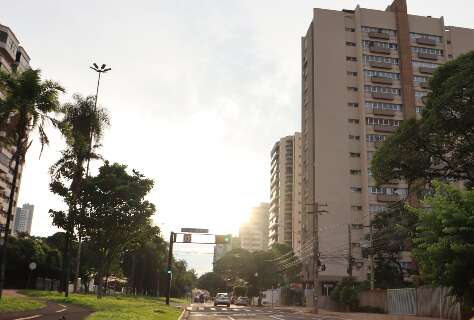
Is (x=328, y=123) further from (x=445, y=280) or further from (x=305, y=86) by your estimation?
(x=445, y=280)

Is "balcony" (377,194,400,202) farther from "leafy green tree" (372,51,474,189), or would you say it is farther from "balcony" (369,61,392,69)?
"leafy green tree" (372,51,474,189)

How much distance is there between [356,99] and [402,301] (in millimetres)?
49851

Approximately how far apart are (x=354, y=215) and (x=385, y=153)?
137ft

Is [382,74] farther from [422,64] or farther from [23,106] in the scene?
[23,106]

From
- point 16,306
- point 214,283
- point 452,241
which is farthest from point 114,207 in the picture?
point 214,283

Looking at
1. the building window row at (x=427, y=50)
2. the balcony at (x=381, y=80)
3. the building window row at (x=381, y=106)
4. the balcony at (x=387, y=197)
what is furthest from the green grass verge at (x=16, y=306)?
the building window row at (x=427, y=50)

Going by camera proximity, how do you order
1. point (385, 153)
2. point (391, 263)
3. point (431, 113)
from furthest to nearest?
point (391, 263) < point (385, 153) < point (431, 113)

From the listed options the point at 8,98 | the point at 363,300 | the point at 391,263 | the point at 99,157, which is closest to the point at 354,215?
the point at 391,263

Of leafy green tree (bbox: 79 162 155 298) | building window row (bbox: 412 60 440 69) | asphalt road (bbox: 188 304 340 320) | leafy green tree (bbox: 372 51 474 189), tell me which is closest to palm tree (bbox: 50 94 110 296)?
leafy green tree (bbox: 79 162 155 298)

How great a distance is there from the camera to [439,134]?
3338cm

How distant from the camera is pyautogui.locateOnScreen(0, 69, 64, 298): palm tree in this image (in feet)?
81.0

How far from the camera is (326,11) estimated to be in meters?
84.7

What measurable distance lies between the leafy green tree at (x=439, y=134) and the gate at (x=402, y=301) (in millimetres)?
8546

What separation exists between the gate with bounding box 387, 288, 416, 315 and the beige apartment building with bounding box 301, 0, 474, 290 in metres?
33.1
